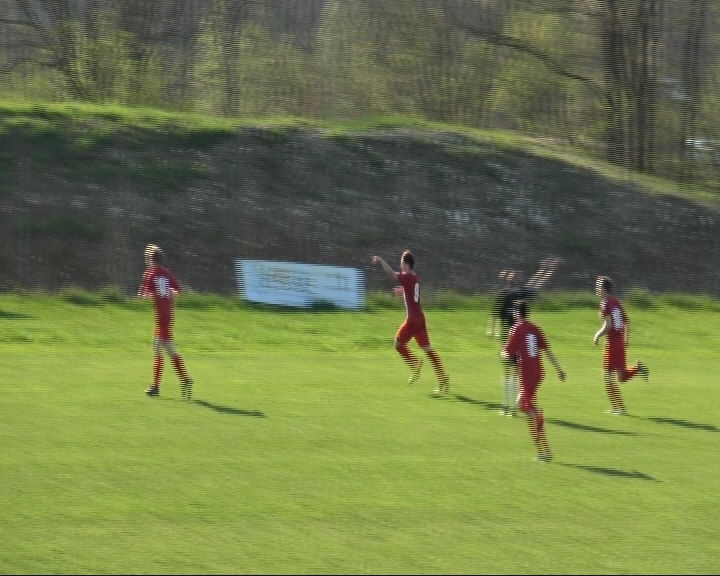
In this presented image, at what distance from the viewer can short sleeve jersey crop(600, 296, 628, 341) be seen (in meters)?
17.5

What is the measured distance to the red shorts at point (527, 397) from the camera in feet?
43.9

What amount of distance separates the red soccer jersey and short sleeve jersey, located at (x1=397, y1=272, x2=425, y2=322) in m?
4.88

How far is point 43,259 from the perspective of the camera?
97.7 feet

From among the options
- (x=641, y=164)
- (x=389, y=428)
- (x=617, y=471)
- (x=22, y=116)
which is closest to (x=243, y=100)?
(x=22, y=116)

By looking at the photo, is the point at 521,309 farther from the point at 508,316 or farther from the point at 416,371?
the point at 416,371

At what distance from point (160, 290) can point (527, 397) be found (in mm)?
6385

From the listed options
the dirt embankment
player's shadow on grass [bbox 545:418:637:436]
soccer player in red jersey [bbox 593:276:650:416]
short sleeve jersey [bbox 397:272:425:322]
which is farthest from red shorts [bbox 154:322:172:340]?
the dirt embankment

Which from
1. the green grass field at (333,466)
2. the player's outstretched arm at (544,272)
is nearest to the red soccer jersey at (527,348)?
the green grass field at (333,466)

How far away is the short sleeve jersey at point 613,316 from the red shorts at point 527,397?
4.37 m

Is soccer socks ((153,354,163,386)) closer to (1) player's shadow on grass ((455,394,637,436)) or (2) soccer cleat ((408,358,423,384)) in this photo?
(2) soccer cleat ((408,358,423,384))

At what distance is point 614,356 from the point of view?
58.1 feet

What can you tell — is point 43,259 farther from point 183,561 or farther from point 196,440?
point 183,561

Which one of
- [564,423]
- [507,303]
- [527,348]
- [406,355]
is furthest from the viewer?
[406,355]

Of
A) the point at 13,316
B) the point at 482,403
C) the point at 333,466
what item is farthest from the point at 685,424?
the point at 13,316
